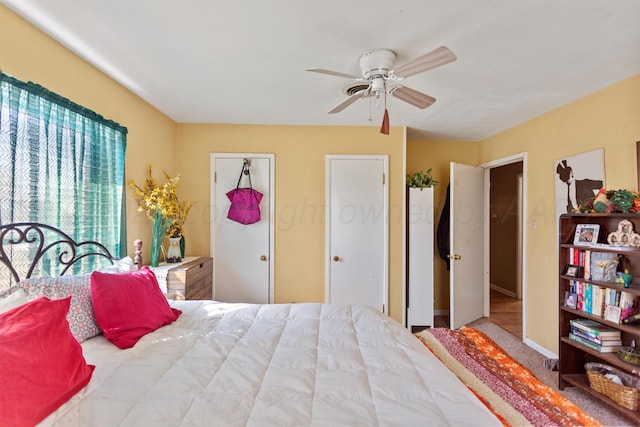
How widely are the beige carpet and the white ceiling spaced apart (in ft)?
8.07

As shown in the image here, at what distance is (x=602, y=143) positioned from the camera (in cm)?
236

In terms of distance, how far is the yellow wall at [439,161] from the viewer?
4.07 m

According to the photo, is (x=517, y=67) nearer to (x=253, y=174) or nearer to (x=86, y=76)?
(x=253, y=174)

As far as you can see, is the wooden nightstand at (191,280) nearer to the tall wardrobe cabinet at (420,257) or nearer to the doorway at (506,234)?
the tall wardrobe cabinet at (420,257)

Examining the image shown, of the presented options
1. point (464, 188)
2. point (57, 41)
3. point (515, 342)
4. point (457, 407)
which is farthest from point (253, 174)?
point (515, 342)

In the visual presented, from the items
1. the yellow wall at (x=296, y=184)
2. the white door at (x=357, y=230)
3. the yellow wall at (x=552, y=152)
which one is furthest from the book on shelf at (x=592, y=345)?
the white door at (x=357, y=230)

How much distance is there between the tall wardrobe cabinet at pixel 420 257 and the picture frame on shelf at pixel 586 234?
1.39 m

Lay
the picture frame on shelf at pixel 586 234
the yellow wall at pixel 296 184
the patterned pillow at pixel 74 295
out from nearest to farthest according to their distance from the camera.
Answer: the patterned pillow at pixel 74 295 < the picture frame on shelf at pixel 586 234 < the yellow wall at pixel 296 184

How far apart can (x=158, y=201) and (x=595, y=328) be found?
375cm

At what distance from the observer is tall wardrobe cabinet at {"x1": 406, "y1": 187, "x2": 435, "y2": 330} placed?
11.6 ft

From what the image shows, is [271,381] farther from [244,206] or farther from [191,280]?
[244,206]

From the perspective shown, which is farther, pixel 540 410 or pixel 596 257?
pixel 596 257

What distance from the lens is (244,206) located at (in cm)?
334

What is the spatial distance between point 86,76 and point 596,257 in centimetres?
402
